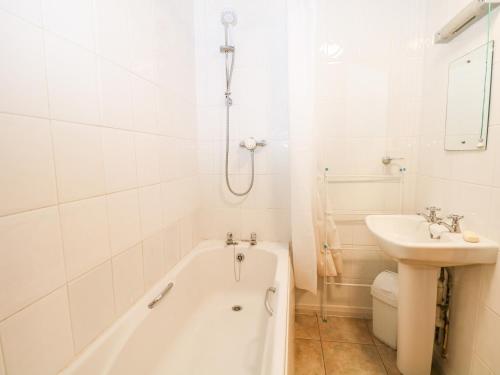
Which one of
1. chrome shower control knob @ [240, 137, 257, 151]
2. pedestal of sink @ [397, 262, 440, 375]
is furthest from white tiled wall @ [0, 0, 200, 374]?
pedestal of sink @ [397, 262, 440, 375]

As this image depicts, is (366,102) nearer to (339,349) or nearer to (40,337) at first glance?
(339,349)

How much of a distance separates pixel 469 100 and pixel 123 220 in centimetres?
170

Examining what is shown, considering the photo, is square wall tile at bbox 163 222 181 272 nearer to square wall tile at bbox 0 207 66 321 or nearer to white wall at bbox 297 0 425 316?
square wall tile at bbox 0 207 66 321

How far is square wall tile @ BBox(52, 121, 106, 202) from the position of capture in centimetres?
80

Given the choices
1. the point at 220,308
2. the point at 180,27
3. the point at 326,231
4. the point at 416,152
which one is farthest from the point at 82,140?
the point at 416,152

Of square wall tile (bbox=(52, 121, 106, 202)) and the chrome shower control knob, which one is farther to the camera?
the chrome shower control knob

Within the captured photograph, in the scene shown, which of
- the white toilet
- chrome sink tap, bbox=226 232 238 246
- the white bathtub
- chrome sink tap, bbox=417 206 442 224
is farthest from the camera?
chrome sink tap, bbox=226 232 238 246

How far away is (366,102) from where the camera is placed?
176 centimetres

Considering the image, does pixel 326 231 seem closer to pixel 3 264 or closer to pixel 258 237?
pixel 258 237

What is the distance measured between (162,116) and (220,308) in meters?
1.30

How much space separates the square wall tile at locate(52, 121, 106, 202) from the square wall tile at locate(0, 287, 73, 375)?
32cm

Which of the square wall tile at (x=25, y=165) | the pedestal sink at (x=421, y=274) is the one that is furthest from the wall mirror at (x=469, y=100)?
the square wall tile at (x=25, y=165)

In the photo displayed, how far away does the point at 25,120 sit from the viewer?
0.70 m

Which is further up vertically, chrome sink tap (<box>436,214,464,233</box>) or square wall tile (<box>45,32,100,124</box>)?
square wall tile (<box>45,32,100,124</box>)
